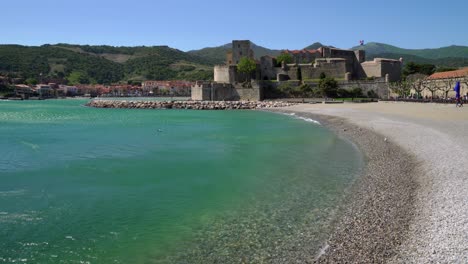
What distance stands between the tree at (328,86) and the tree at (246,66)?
417 inches

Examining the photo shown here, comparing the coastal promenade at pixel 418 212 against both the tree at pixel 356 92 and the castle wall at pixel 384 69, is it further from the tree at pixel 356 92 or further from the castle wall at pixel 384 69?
the castle wall at pixel 384 69

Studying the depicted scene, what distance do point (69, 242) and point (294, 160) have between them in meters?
9.92

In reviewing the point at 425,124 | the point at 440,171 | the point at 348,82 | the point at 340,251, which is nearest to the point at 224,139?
the point at 425,124

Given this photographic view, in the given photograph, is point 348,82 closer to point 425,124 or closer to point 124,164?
point 425,124

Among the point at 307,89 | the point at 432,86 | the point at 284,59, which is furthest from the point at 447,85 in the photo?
the point at 284,59

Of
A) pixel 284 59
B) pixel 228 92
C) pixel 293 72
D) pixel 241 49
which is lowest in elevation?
pixel 228 92

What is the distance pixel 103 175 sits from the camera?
14.7 m

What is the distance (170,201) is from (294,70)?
184 ft

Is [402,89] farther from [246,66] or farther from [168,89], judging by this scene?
[168,89]

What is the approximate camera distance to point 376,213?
29.5 ft

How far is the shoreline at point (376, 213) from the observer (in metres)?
7.01

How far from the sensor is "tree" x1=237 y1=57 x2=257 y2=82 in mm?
65875

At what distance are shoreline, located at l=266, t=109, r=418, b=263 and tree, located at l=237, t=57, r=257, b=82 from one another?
5058cm

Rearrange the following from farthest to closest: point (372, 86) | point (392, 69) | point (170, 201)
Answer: point (392, 69), point (372, 86), point (170, 201)
